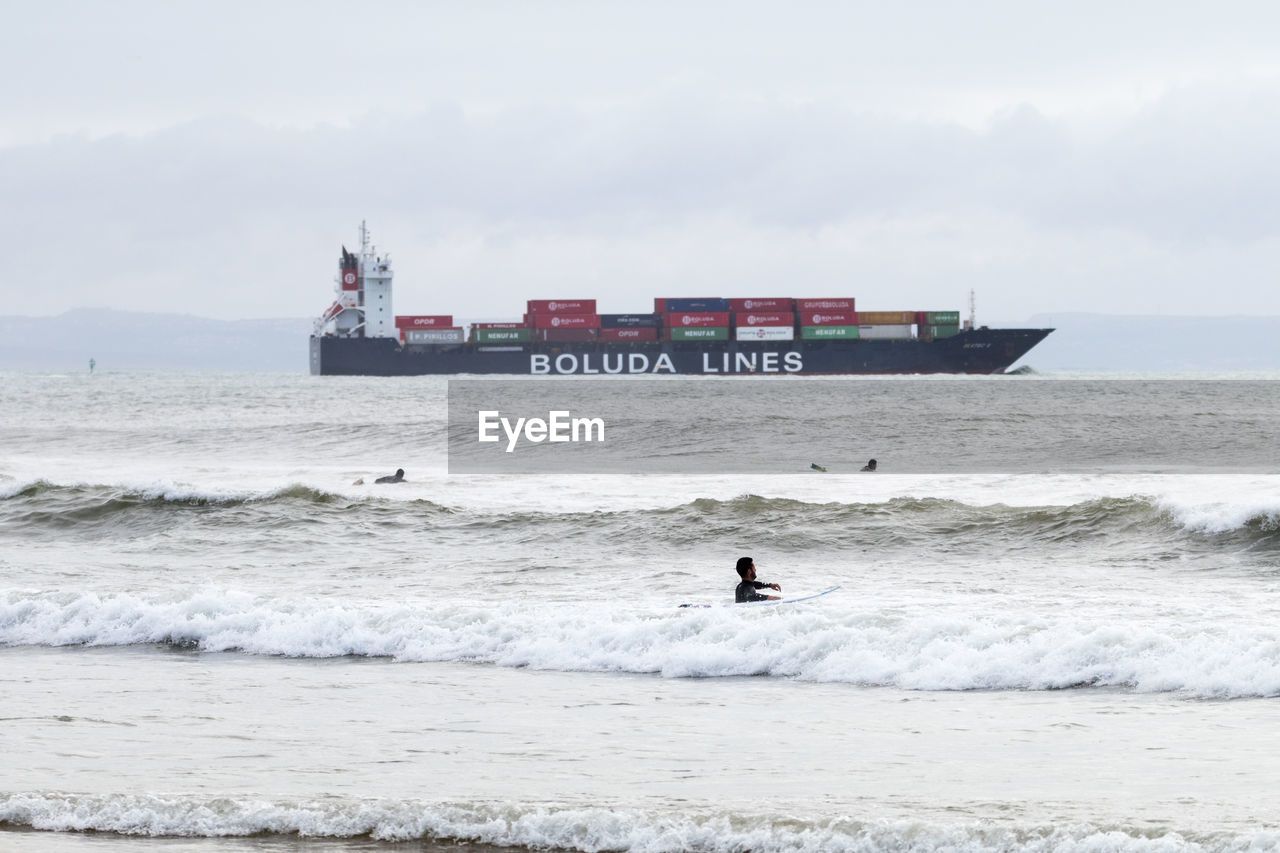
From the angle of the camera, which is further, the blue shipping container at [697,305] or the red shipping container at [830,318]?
the blue shipping container at [697,305]

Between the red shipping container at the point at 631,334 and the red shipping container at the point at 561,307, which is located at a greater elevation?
the red shipping container at the point at 561,307

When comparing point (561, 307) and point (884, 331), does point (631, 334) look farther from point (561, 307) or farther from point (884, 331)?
point (884, 331)

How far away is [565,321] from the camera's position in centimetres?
9594

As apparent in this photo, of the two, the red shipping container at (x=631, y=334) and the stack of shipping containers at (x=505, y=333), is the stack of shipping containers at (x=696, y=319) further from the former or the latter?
the stack of shipping containers at (x=505, y=333)

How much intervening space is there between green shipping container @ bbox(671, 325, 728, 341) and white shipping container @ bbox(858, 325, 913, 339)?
10.6m

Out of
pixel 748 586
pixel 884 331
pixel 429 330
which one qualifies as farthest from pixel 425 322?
pixel 748 586

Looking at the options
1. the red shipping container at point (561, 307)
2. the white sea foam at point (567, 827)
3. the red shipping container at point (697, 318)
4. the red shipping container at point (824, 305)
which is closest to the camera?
the white sea foam at point (567, 827)

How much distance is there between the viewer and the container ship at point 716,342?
93.1 metres

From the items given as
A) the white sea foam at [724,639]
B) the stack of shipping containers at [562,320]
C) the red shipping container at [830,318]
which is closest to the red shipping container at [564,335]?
the stack of shipping containers at [562,320]

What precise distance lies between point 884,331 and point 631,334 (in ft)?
64.5

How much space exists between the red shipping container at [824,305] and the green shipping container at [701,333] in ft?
20.9

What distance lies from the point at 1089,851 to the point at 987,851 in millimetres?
391

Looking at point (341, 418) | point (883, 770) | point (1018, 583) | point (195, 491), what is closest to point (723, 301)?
point (341, 418)

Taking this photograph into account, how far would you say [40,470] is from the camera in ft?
89.8
